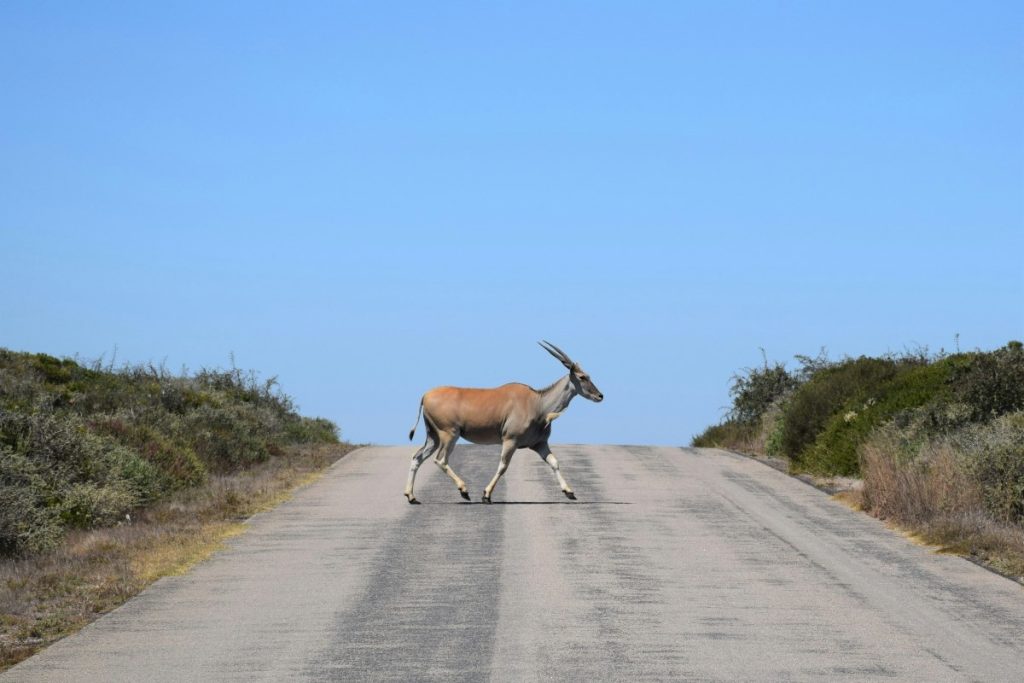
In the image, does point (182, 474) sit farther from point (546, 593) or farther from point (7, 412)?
point (546, 593)

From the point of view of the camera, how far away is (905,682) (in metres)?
11.2

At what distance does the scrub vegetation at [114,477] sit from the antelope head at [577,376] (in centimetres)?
549

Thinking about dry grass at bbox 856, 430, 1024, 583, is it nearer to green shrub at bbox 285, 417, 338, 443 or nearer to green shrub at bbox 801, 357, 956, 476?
green shrub at bbox 801, 357, 956, 476

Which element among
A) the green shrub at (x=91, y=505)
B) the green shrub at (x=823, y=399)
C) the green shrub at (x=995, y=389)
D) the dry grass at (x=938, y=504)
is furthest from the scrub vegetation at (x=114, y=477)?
the green shrub at (x=995, y=389)

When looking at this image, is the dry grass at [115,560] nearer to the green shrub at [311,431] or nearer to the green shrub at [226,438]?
the green shrub at [226,438]

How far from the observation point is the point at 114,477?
24.1 meters

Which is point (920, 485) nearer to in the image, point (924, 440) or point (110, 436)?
point (924, 440)

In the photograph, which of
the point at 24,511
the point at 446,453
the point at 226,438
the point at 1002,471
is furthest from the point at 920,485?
the point at 226,438

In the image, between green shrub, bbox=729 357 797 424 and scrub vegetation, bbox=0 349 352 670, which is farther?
green shrub, bbox=729 357 797 424

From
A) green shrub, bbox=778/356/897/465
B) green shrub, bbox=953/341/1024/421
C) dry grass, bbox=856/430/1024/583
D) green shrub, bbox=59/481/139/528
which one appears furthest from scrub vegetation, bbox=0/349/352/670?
green shrub, bbox=953/341/1024/421

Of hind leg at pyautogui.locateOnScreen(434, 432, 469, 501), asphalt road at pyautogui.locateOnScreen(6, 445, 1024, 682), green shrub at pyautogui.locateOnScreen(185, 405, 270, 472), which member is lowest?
asphalt road at pyautogui.locateOnScreen(6, 445, 1024, 682)

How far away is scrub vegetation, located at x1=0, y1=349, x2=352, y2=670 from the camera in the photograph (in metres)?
16.2

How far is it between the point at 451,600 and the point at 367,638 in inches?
80.6

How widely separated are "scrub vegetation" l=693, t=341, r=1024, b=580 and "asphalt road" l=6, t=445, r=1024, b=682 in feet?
2.55
